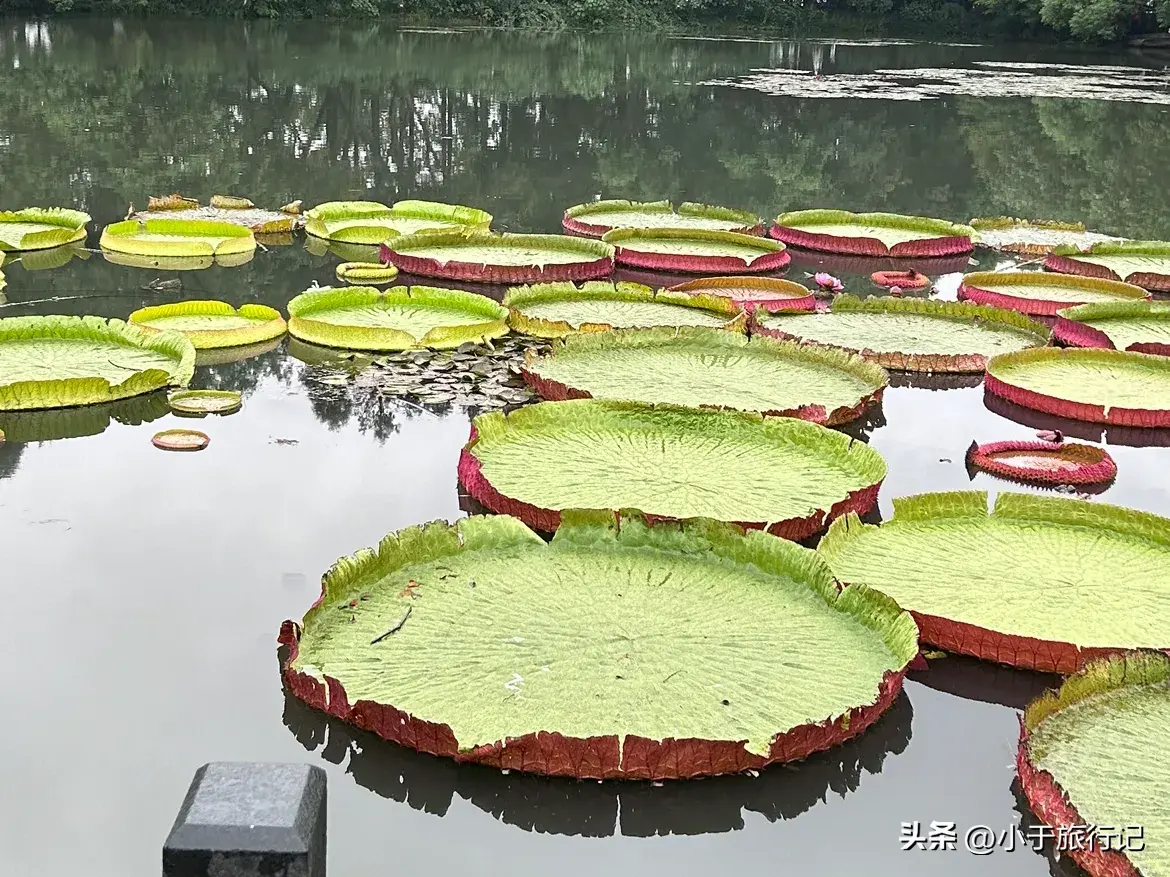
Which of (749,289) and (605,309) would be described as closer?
(605,309)

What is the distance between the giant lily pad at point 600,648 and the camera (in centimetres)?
221

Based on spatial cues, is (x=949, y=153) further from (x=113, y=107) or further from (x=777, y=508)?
(x=777, y=508)

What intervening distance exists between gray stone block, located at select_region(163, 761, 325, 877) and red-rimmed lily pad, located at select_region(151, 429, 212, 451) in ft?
6.82

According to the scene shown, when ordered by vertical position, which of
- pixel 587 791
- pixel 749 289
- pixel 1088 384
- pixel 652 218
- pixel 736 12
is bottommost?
pixel 587 791

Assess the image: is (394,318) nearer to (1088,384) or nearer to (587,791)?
(1088,384)

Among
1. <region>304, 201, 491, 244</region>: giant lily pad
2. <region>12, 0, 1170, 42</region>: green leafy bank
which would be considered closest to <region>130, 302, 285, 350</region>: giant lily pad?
<region>304, 201, 491, 244</region>: giant lily pad

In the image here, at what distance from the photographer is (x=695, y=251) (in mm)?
6730

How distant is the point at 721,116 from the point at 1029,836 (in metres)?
12.3

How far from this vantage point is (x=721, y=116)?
13703 mm

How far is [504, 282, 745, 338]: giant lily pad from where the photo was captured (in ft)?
16.3

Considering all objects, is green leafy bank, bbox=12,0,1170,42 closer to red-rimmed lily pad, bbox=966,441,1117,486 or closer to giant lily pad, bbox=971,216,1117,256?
giant lily pad, bbox=971,216,1117,256

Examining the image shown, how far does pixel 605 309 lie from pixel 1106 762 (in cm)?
348

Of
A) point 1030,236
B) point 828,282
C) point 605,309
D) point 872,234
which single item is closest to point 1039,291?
point 828,282

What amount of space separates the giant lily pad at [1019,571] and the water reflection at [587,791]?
471 mm
